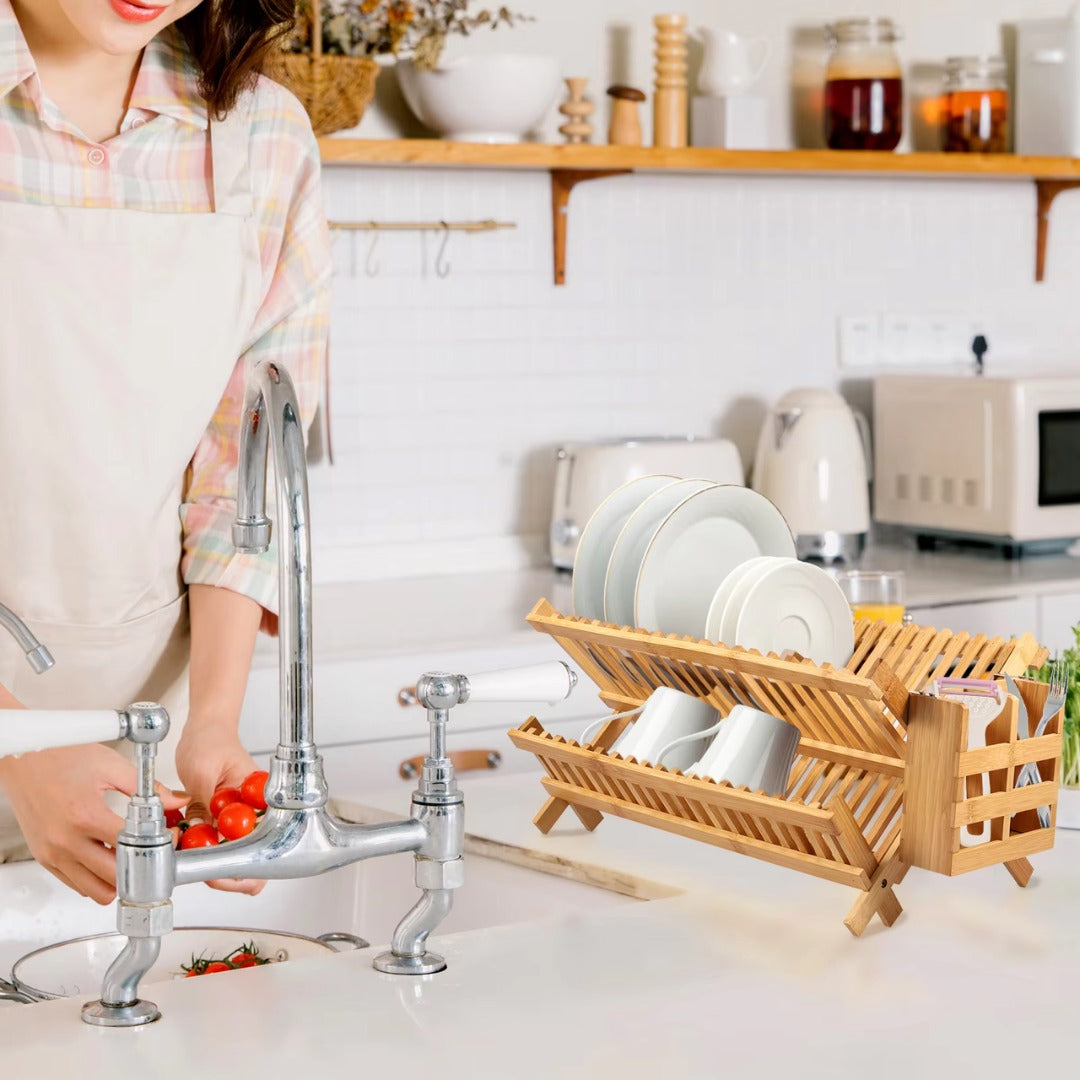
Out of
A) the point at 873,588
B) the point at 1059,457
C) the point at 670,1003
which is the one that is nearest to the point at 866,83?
the point at 1059,457

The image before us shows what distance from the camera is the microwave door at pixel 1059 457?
3166 mm

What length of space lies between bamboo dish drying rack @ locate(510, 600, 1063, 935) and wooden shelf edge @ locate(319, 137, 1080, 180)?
5.32 feet

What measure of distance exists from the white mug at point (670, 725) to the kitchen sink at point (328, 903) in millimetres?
127

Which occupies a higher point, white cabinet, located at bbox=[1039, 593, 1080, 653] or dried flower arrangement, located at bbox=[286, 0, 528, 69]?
dried flower arrangement, located at bbox=[286, 0, 528, 69]

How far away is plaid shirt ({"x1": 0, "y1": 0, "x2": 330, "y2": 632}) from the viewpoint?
1519mm

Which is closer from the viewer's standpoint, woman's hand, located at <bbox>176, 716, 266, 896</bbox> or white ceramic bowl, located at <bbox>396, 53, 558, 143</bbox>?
woman's hand, located at <bbox>176, 716, 266, 896</bbox>

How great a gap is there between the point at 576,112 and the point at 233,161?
157 cm

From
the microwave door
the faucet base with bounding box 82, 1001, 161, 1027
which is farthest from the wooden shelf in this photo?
the faucet base with bounding box 82, 1001, 161, 1027

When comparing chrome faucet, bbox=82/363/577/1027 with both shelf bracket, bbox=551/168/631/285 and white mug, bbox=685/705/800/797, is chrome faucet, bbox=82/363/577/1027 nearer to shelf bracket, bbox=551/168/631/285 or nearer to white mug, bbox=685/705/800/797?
white mug, bbox=685/705/800/797

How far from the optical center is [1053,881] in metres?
1.29

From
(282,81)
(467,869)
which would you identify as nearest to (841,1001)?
(467,869)

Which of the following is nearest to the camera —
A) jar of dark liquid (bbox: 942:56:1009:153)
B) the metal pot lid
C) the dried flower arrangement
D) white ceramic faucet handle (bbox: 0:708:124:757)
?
white ceramic faucet handle (bbox: 0:708:124:757)

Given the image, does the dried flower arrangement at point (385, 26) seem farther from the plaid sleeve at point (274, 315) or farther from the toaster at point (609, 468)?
the plaid sleeve at point (274, 315)

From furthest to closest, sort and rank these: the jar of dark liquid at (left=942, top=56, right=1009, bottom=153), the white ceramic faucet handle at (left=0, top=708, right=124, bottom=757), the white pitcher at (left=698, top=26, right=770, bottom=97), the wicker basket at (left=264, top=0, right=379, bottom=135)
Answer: the jar of dark liquid at (left=942, top=56, right=1009, bottom=153), the white pitcher at (left=698, top=26, right=770, bottom=97), the wicker basket at (left=264, top=0, right=379, bottom=135), the white ceramic faucet handle at (left=0, top=708, right=124, bottom=757)
